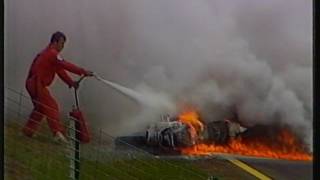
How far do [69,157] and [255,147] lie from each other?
813 mm

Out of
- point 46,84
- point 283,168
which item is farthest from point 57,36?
point 283,168

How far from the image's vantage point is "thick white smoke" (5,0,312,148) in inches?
113

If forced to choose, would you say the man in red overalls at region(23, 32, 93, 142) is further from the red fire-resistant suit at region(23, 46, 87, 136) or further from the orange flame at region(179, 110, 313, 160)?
the orange flame at region(179, 110, 313, 160)

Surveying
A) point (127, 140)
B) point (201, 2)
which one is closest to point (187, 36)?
point (201, 2)

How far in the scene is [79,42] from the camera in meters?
2.95

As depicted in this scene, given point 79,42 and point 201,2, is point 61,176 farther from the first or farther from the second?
point 201,2

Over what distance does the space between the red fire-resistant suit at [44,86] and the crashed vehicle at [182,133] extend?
1.35 ft

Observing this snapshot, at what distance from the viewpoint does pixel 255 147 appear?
2904 mm

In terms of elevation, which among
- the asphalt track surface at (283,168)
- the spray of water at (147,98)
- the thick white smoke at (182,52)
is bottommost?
the asphalt track surface at (283,168)

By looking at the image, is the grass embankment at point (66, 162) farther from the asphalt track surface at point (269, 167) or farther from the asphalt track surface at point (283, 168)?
the asphalt track surface at point (283, 168)

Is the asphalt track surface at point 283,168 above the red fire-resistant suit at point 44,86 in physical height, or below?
below

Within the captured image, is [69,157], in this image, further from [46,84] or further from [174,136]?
[174,136]

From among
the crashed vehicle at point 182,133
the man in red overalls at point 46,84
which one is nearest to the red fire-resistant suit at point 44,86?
the man in red overalls at point 46,84

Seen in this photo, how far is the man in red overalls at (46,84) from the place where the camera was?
2.96 metres
